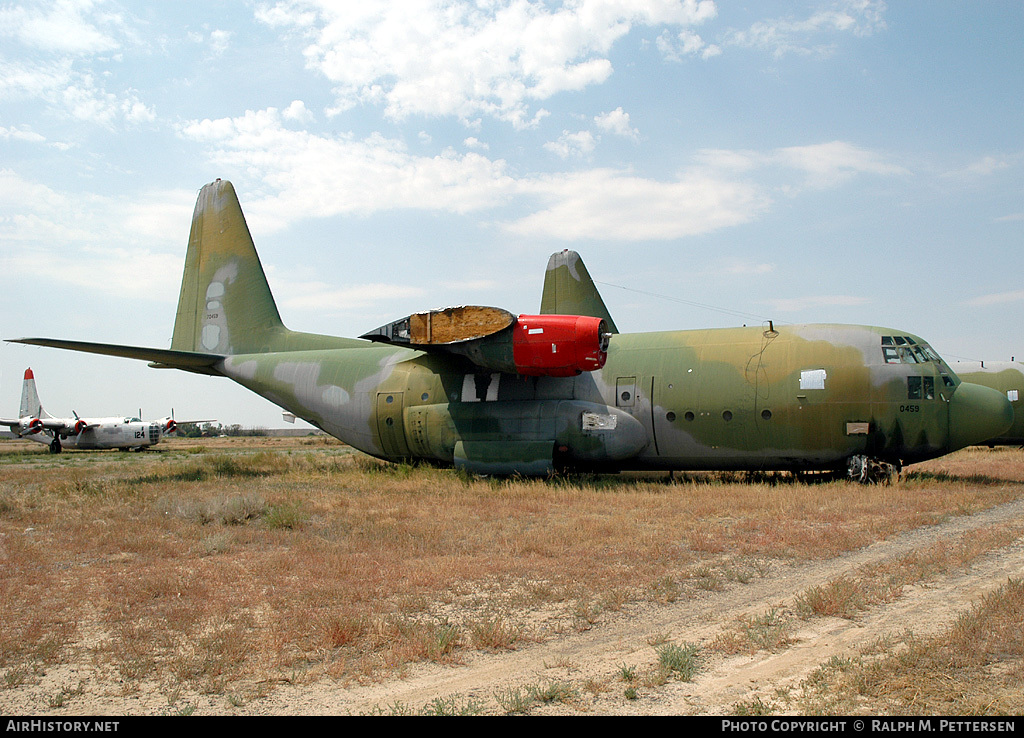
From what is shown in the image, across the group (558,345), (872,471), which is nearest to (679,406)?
(558,345)

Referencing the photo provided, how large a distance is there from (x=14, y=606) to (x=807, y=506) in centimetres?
1164

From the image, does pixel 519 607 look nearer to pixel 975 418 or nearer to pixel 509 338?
pixel 509 338

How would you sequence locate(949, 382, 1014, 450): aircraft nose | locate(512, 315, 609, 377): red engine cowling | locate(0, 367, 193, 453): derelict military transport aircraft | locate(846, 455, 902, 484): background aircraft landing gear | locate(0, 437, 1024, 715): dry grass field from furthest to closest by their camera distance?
1. locate(0, 367, 193, 453): derelict military transport aircraft
2. locate(512, 315, 609, 377): red engine cowling
3. locate(846, 455, 902, 484): background aircraft landing gear
4. locate(949, 382, 1014, 450): aircraft nose
5. locate(0, 437, 1024, 715): dry grass field

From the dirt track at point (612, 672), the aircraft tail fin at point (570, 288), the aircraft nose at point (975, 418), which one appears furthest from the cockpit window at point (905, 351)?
the aircraft tail fin at point (570, 288)

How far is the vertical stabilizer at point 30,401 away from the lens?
4834 centimetres

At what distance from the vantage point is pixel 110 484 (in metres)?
17.5

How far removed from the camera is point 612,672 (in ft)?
16.3

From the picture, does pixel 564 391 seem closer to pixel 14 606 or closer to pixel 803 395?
pixel 803 395

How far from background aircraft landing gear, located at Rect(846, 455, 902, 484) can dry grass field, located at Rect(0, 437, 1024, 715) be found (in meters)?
2.11

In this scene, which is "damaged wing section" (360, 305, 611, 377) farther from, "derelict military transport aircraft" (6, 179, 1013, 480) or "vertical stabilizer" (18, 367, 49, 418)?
"vertical stabilizer" (18, 367, 49, 418)

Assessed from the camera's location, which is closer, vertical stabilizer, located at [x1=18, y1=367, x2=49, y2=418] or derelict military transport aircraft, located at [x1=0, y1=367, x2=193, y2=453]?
derelict military transport aircraft, located at [x1=0, y1=367, x2=193, y2=453]

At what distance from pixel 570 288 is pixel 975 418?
45.3ft

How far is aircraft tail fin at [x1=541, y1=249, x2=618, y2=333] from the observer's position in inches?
1005

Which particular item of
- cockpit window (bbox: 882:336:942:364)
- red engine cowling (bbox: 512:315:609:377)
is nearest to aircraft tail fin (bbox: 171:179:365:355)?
red engine cowling (bbox: 512:315:609:377)
